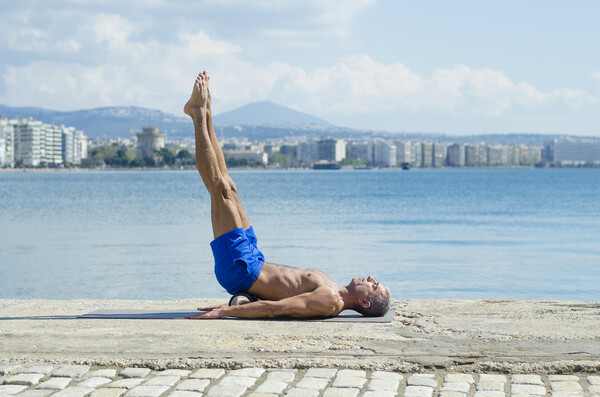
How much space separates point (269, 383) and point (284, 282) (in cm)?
229

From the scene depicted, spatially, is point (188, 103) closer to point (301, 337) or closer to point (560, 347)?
point (301, 337)

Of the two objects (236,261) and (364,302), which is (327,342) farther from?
(236,261)

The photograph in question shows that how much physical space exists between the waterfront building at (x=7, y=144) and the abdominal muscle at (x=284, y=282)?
193413 mm

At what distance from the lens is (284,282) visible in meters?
6.89

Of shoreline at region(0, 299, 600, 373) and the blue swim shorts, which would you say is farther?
the blue swim shorts

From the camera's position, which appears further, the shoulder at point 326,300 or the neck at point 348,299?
the neck at point 348,299

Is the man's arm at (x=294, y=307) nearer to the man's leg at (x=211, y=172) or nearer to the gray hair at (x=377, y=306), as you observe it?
the gray hair at (x=377, y=306)

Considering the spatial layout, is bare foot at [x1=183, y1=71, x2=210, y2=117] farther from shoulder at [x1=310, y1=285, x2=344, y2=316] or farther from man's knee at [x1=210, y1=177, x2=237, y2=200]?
shoulder at [x1=310, y1=285, x2=344, y2=316]

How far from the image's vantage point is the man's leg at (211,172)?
6.92 meters

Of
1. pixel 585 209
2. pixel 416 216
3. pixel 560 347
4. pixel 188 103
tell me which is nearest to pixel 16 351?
pixel 188 103

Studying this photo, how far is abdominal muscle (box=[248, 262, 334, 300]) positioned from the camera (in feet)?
22.4

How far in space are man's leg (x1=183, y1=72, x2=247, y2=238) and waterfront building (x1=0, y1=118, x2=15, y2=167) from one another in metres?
193

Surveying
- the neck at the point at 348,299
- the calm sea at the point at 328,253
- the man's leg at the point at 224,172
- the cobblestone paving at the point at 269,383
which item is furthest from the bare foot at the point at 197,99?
the calm sea at the point at 328,253

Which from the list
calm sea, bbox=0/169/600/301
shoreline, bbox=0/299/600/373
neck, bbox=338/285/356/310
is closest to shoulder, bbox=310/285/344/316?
neck, bbox=338/285/356/310
